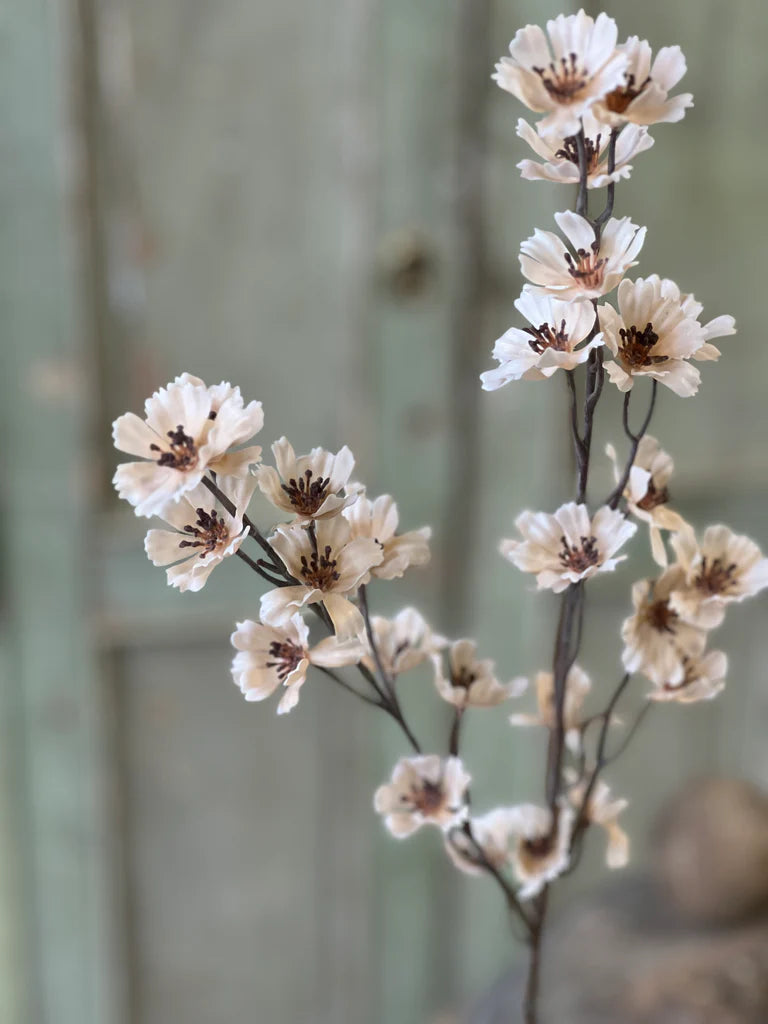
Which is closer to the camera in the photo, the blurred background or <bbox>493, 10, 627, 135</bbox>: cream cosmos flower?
<bbox>493, 10, 627, 135</bbox>: cream cosmos flower

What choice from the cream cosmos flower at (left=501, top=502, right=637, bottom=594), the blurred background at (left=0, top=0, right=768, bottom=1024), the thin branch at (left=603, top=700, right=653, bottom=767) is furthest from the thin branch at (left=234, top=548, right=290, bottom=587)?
the blurred background at (left=0, top=0, right=768, bottom=1024)

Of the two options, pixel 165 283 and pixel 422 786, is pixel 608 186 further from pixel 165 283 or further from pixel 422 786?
pixel 165 283

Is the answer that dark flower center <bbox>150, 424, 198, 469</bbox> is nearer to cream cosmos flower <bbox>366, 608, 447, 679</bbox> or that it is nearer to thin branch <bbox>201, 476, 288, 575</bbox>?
thin branch <bbox>201, 476, 288, 575</bbox>

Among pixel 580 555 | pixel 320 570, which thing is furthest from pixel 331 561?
pixel 580 555

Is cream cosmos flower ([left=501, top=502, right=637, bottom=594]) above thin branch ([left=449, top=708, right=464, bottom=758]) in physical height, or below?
above

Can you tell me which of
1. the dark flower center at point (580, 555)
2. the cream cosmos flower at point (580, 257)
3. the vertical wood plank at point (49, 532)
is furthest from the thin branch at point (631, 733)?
the vertical wood plank at point (49, 532)

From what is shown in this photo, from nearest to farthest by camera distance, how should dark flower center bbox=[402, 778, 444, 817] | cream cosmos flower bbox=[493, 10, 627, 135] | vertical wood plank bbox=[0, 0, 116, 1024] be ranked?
1. cream cosmos flower bbox=[493, 10, 627, 135]
2. dark flower center bbox=[402, 778, 444, 817]
3. vertical wood plank bbox=[0, 0, 116, 1024]
